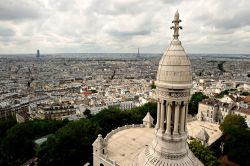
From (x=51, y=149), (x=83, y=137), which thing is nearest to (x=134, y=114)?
(x=83, y=137)

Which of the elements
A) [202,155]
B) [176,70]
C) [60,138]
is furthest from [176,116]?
[60,138]

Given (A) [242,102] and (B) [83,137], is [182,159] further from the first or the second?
(A) [242,102]

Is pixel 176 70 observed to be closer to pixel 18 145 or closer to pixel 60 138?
pixel 60 138

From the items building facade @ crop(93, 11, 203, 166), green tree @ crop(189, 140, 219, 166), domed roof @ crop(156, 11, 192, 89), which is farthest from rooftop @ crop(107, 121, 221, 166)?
domed roof @ crop(156, 11, 192, 89)

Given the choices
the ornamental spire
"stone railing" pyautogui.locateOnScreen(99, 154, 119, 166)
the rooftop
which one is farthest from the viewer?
the rooftop

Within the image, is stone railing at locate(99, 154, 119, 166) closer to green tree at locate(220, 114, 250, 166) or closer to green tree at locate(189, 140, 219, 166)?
green tree at locate(189, 140, 219, 166)

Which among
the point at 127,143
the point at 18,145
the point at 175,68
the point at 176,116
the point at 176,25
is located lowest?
the point at 18,145
